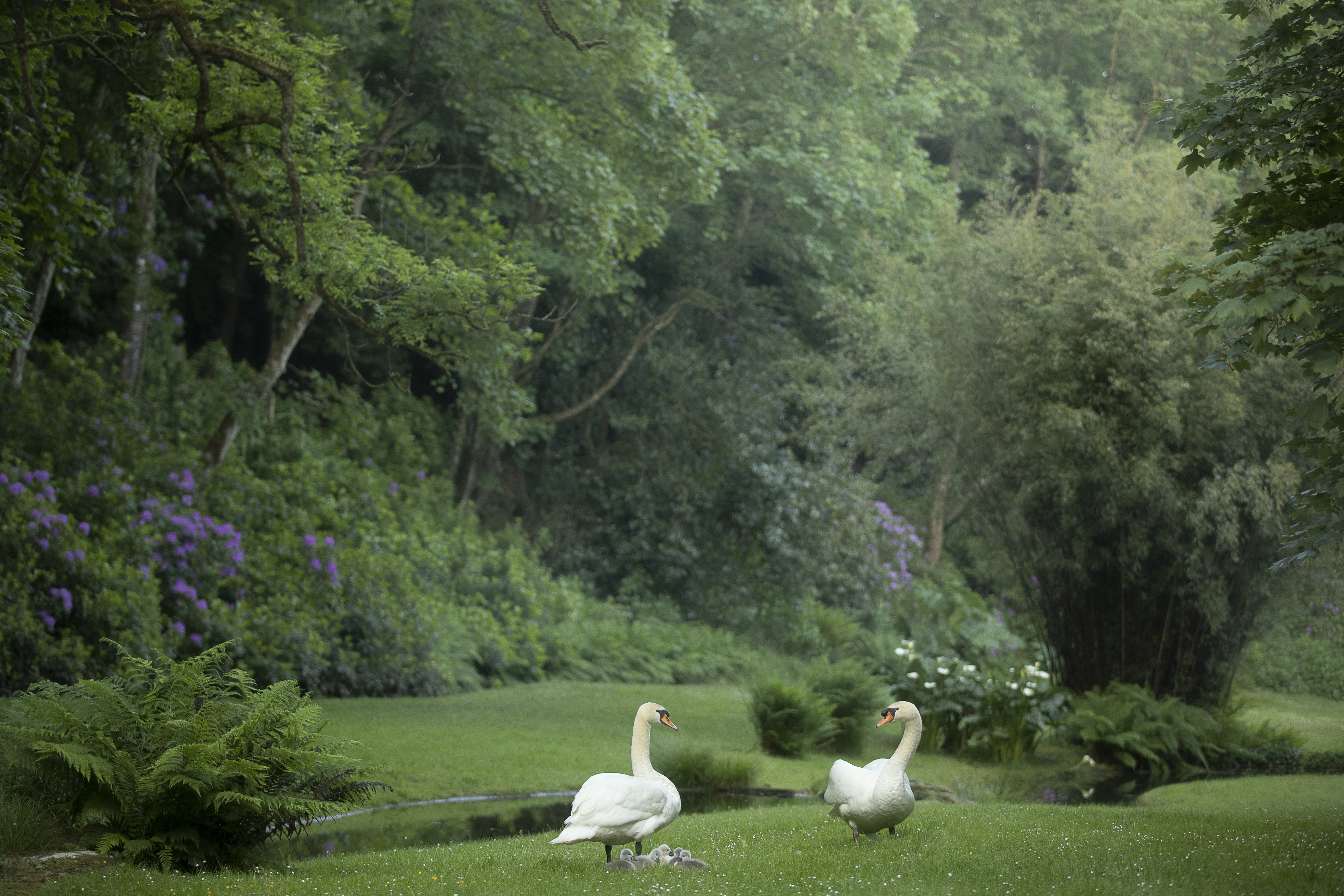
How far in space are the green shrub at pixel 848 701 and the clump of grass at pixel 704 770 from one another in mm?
2047

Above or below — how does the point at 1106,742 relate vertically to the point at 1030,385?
below

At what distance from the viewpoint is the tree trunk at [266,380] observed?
1198cm

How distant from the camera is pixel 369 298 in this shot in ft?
28.8

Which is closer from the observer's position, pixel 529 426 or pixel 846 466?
pixel 529 426

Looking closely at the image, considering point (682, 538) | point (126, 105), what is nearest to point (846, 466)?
point (682, 538)

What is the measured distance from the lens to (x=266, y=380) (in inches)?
491

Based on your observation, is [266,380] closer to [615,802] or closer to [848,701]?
[848,701]

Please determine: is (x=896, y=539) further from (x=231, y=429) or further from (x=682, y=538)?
(x=231, y=429)

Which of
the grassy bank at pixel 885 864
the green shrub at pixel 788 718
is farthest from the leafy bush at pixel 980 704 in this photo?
the grassy bank at pixel 885 864

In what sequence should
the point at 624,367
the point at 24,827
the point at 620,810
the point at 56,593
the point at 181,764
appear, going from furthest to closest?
1. the point at 624,367
2. the point at 56,593
3. the point at 24,827
4. the point at 181,764
5. the point at 620,810

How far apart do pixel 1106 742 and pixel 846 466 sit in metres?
9.89

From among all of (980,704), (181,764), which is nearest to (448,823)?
(181,764)

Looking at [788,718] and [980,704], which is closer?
[788,718]

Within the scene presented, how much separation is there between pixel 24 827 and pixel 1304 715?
1389cm
